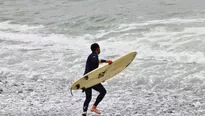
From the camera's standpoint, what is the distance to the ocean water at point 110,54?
11.4 m

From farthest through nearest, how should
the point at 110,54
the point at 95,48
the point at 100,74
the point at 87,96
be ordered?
the point at 110,54 < the point at 100,74 < the point at 87,96 < the point at 95,48

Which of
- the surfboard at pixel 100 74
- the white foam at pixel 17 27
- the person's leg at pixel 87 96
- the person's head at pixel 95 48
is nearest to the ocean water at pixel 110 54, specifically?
the white foam at pixel 17 27

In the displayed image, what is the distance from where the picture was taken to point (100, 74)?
10141 mm

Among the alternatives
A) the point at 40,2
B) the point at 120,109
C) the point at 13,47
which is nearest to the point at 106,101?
the point at 120,109

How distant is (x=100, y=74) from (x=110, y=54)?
789 cm

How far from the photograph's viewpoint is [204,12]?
24578mm

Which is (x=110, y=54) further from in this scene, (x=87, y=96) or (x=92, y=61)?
(x=92, y=61)

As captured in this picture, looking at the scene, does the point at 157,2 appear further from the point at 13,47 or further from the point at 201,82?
the point at 201,82

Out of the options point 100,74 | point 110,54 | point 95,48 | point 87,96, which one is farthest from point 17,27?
point 95,48

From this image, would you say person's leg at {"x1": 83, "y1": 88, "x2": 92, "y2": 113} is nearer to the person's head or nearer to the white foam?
the person's head

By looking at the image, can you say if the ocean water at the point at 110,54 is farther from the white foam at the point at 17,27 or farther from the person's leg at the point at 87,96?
the person's leg at the point at 87,96

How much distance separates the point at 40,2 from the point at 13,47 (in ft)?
54.9

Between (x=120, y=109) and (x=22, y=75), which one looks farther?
(x=22, y=75)

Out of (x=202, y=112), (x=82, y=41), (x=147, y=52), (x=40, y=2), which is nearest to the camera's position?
(x=202, y=112)
